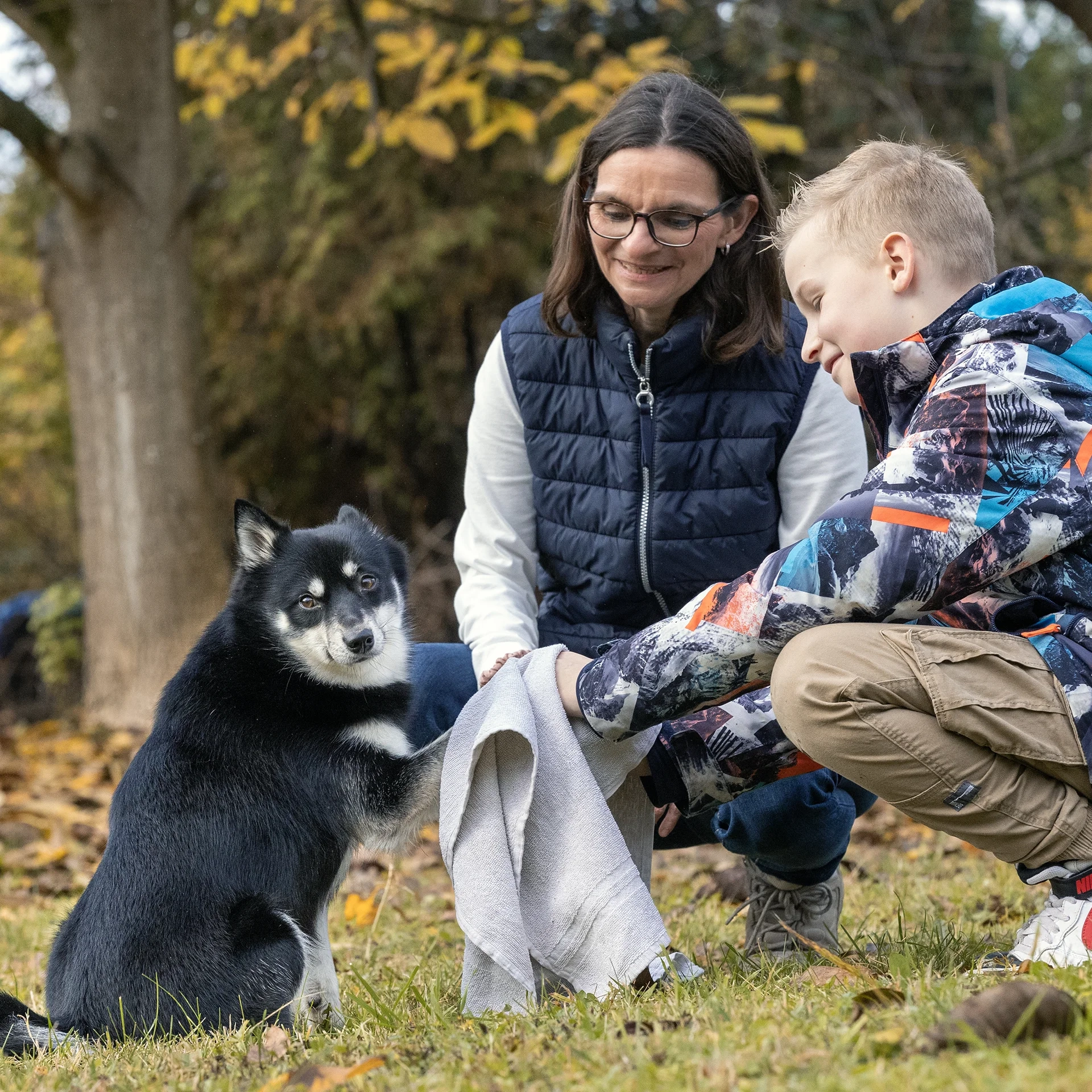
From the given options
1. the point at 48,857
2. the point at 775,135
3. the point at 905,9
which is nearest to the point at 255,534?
the point at 48,857

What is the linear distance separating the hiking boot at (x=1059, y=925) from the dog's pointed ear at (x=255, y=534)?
1830 millimetres

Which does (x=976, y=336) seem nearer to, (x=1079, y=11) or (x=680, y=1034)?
(x=680, y=1034)

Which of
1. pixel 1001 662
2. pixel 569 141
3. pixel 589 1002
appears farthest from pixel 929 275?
pixel 569 141

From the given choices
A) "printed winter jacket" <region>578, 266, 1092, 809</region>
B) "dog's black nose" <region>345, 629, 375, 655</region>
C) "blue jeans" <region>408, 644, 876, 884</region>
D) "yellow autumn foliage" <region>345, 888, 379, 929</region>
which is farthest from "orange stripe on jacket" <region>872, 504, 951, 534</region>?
"yellow autumn foliage" <region>345, 888, 379, 929</region>

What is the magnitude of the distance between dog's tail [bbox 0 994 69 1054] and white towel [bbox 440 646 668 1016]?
80cm

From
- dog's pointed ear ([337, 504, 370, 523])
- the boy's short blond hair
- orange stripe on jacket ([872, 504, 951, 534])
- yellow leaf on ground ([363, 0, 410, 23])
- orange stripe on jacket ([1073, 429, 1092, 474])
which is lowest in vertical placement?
dog's pointed ear ([337, 504, 370, 523])

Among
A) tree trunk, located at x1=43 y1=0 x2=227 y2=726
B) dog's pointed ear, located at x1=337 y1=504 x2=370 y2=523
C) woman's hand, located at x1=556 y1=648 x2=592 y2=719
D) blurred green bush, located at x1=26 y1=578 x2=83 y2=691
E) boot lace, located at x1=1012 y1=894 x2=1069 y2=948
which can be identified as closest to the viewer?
boot lace, located at x1=1012 y1=894 x2=1069 y2=948

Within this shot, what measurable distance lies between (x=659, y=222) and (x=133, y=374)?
4.79 m

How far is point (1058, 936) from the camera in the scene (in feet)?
6.84

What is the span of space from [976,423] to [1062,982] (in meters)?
0.90

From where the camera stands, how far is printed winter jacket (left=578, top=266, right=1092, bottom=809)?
6.56ft

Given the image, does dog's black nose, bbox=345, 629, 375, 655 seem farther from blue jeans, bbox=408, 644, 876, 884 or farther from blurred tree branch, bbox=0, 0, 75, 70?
blurred tree branch, bbox=0, 0, 75, 70

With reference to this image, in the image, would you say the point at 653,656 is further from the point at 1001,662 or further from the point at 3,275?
the point at 3,275

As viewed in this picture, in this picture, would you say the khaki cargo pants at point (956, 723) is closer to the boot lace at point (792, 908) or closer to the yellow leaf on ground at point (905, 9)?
the boot lace at point (792, 908)
